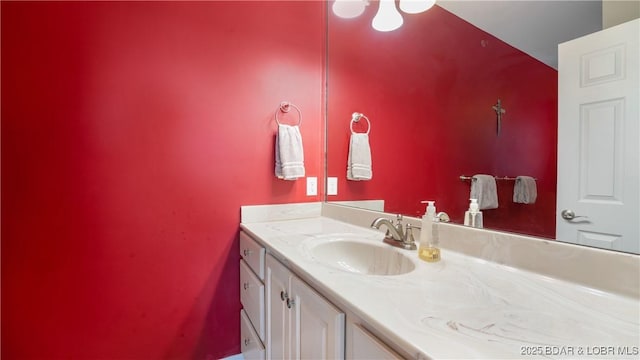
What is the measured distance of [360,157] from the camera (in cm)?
164

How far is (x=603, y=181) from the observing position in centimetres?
72

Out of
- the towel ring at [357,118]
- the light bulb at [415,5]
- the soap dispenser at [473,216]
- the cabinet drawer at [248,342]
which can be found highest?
the light bulb at [415,5]

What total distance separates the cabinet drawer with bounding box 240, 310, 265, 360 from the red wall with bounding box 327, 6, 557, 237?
2.69ft

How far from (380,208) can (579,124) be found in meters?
0.90

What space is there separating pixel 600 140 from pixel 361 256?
2.67 ft

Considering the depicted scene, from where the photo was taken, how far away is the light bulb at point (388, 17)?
1.45 meters

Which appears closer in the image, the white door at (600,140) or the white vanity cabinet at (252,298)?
the white door at (600,140)

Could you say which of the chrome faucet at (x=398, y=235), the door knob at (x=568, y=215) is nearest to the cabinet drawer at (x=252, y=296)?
the chrome faucet at (x=398, y=235)

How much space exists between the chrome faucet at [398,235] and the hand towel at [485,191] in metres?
0.26

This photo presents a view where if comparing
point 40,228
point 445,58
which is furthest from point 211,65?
point 445,58

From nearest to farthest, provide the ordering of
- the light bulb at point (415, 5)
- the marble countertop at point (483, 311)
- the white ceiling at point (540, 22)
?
the marble countertop at point (483, 311)
the white ceiling at point (540, 22)
the light bulb at point (415, 5)

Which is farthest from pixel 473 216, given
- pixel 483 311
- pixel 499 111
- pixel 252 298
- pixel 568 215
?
pixel 252 298

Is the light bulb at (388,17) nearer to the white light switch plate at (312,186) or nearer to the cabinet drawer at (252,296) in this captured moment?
the white light switch plate at (312,186)

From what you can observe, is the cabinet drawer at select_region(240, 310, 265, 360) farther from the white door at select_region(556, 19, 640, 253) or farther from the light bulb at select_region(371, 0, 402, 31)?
the light bulb at select_region(371, 0, 402, 31)
